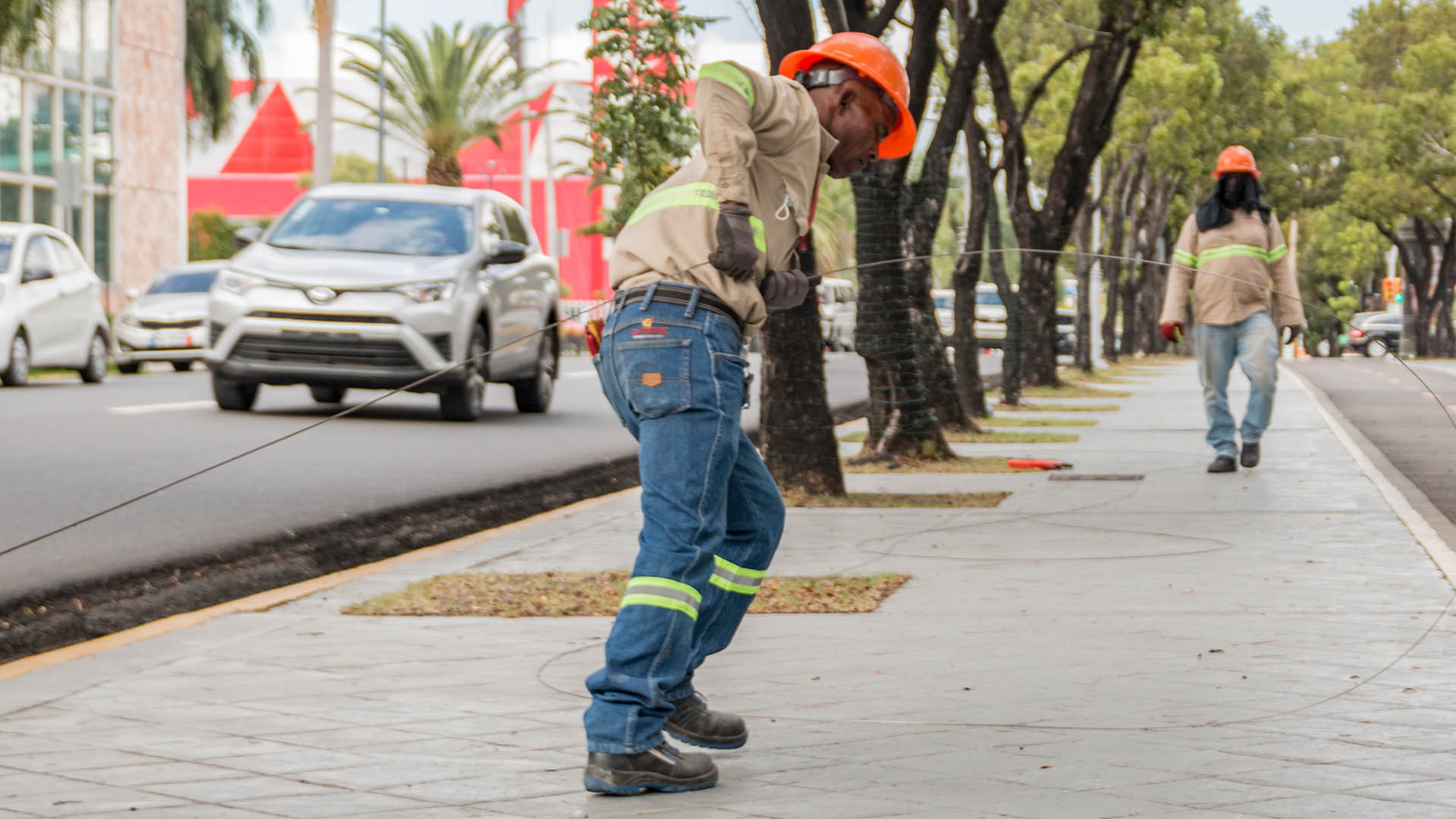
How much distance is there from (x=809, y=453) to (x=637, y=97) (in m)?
19.9

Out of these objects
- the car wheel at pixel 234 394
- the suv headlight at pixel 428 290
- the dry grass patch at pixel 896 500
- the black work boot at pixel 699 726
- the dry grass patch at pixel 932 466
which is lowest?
the dry grass patch at pixel 932 466

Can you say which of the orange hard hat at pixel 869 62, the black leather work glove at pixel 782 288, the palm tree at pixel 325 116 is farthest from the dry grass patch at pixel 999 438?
the palm tree at pixel 325 116

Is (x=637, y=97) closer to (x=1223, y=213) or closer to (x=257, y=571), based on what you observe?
(x=1223, y=213)

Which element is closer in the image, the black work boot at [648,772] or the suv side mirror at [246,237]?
the black work boot at [648,772]

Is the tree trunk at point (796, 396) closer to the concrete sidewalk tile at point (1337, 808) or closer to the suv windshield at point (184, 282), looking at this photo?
the concrete sidewalk tile at point (1337, 808)

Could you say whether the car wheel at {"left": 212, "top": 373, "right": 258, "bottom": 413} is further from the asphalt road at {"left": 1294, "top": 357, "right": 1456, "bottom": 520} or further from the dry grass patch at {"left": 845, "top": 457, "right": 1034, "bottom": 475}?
the asphalt road at {"left": 1294, "top": 357, "right": 1456, "bottom": 520}

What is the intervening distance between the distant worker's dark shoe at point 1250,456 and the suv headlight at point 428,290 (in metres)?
6.23

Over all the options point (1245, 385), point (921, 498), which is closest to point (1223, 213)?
point (921, 498)

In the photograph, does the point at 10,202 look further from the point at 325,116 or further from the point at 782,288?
the point at 782,288

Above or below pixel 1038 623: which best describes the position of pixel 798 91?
above

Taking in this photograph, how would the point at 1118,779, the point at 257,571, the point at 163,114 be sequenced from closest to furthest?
the point at 1118,779 → the point at 257,571 → the point at 163,114

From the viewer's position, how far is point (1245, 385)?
2850 cm

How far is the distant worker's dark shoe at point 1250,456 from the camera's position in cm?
1252

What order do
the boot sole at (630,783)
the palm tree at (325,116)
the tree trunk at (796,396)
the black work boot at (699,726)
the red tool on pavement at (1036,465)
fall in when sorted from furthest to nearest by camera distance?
the palm tree at (325,116), the red tool on pavement at (1036,465), the tree trunk at (796,396), the black work boot at (699,726), the boot sole at (630,783)
